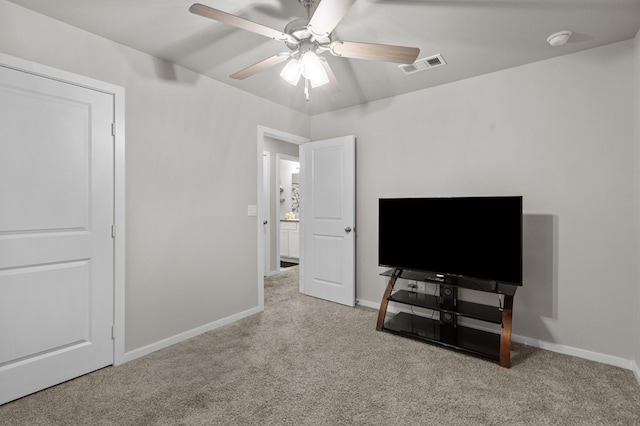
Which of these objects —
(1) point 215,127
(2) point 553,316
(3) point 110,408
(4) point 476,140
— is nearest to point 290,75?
(1) point 215,127

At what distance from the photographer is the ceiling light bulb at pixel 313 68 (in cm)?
195

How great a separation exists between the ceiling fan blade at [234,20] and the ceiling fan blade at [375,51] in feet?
0.89

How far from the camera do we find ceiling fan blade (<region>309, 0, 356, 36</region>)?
1.46 m

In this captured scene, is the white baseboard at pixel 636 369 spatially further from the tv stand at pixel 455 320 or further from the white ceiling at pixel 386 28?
the white ceiling at pixel 386 28

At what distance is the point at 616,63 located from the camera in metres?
2.43

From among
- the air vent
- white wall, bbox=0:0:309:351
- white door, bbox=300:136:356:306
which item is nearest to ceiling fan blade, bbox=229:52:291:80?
white wall, bbox=0:0:309:351

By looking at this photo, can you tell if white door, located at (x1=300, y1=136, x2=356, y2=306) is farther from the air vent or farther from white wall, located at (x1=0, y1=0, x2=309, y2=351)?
the air vent

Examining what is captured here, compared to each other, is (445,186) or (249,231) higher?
(445,186)

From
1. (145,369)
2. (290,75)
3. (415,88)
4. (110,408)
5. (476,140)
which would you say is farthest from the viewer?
(415,88)

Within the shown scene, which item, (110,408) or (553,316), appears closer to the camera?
(110,408)

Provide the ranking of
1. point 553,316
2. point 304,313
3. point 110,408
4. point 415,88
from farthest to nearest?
point 304,313 → point 415,88 → point 553,316 → point 110,408

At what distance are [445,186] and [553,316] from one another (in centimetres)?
144

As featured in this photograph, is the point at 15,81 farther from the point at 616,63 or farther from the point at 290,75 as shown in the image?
the point at 616,63

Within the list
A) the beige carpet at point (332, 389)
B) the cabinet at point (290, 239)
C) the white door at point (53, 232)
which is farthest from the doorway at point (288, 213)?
the white door at point (53, 232)
